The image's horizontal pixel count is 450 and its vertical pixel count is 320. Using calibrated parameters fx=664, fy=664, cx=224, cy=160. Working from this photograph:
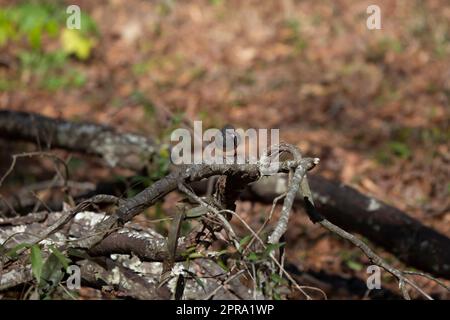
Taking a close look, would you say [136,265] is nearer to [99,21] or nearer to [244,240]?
[244,240]

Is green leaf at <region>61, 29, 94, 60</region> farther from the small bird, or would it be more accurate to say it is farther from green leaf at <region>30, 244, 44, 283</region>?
green leaf at <region>30, 244, 44, 283</region>

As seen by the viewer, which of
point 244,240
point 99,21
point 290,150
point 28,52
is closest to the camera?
point 244,240

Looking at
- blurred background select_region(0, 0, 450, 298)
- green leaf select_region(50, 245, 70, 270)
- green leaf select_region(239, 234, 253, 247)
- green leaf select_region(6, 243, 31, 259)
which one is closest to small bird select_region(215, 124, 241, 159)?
green leaf select_region(239, 234, 253, 247)

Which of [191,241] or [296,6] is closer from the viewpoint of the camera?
[191,241]

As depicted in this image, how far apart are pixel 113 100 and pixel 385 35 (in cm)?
321

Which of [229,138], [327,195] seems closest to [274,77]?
[327,195]

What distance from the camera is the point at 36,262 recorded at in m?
2.52

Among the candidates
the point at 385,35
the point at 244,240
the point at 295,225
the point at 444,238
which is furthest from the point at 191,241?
the point at 385,35

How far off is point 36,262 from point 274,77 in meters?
5.24

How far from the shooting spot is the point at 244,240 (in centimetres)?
235

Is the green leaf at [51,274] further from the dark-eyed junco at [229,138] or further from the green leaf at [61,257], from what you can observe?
the dark-eyed junco at [229,138]

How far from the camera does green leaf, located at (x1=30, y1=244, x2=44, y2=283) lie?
8.19 ft

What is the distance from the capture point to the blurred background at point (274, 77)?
5824 millimetres

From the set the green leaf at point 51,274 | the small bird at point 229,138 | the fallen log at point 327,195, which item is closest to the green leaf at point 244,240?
the small bird at point 229,138
